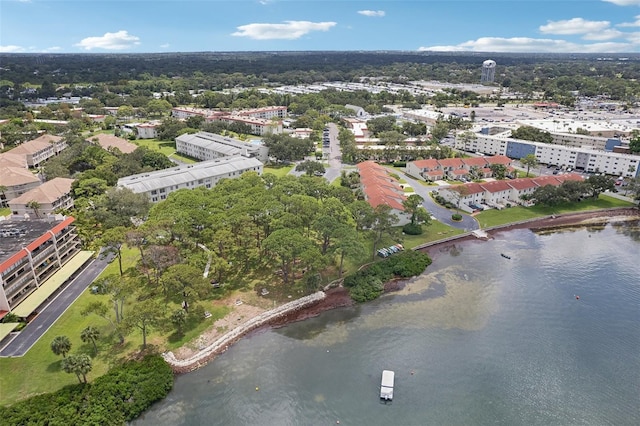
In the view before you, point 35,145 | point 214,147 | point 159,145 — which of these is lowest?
point 159,145

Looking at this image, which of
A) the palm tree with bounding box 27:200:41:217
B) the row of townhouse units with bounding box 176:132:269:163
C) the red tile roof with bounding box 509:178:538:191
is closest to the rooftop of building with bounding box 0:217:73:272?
the palm tree with bounding box 27:200:41:217

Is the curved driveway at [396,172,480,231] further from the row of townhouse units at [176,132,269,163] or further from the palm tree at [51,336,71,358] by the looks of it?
the palm tree at [51,336,71,358]

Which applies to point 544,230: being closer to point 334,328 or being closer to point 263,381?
point 334,328

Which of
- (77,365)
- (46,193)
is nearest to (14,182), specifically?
(46,193)

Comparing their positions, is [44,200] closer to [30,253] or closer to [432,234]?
[30,253]

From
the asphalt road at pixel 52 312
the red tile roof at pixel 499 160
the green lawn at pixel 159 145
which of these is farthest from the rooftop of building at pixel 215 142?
the red tile roof at pixel 499 160

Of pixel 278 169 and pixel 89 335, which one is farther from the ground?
pixel 278 169
